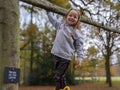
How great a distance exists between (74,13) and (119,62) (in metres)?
32.6

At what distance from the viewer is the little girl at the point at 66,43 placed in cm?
414

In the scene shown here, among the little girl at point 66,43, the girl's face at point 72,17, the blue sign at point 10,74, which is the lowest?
the blue sign at point 10,74

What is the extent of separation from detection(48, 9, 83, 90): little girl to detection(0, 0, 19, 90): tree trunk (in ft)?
1.98

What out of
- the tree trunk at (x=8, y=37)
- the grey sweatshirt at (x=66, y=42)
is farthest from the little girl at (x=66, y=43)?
the tree trunk at (x=8, y=37)

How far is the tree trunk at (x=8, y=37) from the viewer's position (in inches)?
146

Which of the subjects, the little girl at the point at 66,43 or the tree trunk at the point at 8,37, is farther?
the little girl at the point at 66,43

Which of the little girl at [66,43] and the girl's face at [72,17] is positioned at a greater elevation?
the girl's face at [72,17]

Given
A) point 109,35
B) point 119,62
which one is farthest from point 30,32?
point 119,62

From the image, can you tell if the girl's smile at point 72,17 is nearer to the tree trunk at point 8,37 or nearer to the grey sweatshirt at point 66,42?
the grey sweatshirt at point 66,42

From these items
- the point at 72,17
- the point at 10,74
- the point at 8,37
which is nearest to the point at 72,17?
the point at 72,17

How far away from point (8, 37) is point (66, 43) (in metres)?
0.80

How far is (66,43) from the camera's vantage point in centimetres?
416

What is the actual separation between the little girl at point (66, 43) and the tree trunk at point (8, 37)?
603mm

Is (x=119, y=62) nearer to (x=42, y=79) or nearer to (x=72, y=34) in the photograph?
(x=42, y=79)
